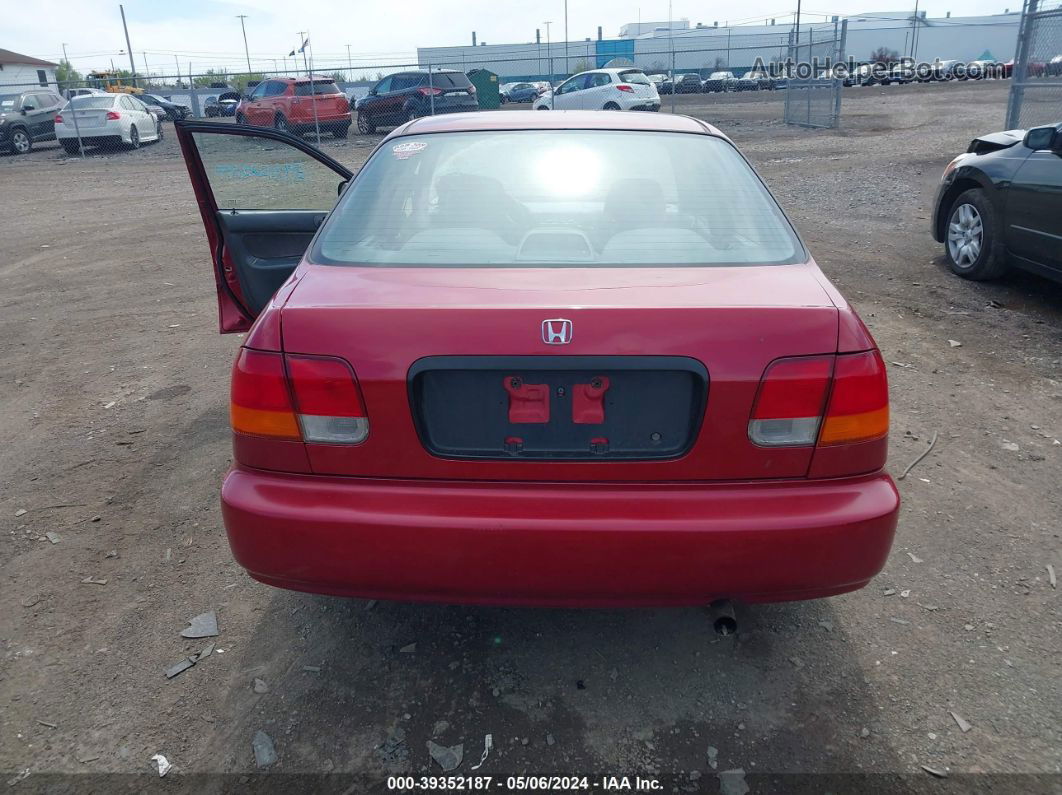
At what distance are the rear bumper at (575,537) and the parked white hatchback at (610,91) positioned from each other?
2206 cm

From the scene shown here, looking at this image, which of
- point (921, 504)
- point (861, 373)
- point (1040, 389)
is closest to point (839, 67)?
point (1040, 389)

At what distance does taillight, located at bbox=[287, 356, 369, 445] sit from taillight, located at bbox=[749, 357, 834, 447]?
102 cm

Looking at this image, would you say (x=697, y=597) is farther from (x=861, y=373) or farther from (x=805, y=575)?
(x=861, y=373)

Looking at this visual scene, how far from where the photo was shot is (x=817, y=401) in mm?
2062

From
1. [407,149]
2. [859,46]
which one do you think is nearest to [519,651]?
[407,149]

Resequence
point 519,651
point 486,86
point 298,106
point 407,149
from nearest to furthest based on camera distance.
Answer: point 519,651, point 407,149, point 298,106, point 486,86

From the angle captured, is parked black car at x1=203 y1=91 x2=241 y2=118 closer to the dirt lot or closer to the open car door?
the open car door

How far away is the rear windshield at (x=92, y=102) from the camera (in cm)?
2128

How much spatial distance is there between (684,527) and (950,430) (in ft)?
9.31

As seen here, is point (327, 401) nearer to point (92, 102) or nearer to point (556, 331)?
point (556, 331)

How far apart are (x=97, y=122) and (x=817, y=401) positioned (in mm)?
24042

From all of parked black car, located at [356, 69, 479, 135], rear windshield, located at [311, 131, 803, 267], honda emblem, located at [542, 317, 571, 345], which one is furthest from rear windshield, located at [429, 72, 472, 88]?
Result: honda emblem, located at [542, 317, 571, 345]

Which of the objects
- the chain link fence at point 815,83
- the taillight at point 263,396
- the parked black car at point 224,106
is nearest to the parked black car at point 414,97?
the chain link fence at point 815,83

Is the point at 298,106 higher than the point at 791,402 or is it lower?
higher
